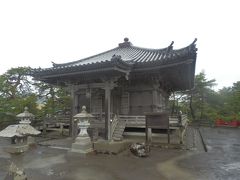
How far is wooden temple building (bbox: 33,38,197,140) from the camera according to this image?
489 inches

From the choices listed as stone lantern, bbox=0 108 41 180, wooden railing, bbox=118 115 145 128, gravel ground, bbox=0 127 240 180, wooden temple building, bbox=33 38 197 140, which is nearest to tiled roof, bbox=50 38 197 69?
wooden temple building, bbox=33 38 197 140

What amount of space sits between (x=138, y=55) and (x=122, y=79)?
3522 mm

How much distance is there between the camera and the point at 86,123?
1131 cm

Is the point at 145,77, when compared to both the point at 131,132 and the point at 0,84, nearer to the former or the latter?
the point at 131,132

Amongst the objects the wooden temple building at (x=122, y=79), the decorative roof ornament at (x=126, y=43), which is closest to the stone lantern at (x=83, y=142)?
the wooden temple building at (x=122, y=79)

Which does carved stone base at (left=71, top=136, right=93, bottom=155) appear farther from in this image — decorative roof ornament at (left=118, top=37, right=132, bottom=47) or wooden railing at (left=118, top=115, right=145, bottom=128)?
decorative roof ornament at (left=118, top=37, right=132, bottom=47)

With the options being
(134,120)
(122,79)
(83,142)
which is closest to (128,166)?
(83,142)

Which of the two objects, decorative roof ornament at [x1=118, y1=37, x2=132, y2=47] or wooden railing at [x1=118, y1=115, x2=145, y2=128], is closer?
wooden railing at [x1=118, y1=115, x2=145, y2=128]

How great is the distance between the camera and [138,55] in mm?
18453

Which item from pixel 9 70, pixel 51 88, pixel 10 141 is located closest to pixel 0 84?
pixel 9 70

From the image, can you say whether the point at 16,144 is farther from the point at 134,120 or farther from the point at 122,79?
the point at 122,79

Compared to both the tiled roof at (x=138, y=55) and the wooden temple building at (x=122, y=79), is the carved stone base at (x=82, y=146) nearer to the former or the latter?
the wooden temple building at (x=122, y=79)

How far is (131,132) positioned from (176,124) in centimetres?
370

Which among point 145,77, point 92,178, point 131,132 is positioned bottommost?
point 92,178
